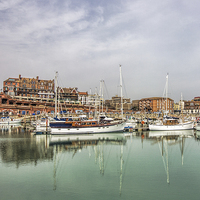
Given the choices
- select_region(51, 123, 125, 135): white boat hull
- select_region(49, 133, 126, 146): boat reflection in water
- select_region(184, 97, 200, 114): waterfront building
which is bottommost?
select_region(49, 133, 126, 146): boat reflection in water

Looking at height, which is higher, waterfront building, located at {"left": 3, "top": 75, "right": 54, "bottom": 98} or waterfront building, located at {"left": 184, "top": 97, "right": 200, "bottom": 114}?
waterfront building, located at {"left": 3, "top": 75, "right": 54, "bottom": 98}

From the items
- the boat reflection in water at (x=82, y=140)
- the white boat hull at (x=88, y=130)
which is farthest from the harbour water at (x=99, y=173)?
the white boat hull at (x=88, y=130)

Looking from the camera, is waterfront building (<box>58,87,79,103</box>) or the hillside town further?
waterfront building (<box>58,87,79,103</box>)

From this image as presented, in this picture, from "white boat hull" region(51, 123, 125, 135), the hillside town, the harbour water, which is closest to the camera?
the harbour water

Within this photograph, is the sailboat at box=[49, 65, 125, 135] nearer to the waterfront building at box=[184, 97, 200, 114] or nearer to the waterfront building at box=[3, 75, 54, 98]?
the waterfront building at box=[3, 75, 54, 98]

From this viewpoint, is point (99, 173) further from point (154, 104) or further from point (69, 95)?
point (154, 104)

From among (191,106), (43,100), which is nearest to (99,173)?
(43,100)

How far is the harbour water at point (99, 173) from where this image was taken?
16.1 m

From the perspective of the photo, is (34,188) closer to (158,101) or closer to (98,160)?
(98,160)

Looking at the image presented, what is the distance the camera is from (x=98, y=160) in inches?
1045

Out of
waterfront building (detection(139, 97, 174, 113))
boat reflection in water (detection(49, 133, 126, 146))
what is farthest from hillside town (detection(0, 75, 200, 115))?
boat reflection in water (detection(49, 133, 126, 146))

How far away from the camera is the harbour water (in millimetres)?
16141

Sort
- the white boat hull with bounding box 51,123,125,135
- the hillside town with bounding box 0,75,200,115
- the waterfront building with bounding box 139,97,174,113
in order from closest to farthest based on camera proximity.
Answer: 1. the white boat hull with bounding box 51,123,125,135
2. the hillside town with bounding box 0,75,200,115
3. the waterfront building with bounding box 139,97,174,113

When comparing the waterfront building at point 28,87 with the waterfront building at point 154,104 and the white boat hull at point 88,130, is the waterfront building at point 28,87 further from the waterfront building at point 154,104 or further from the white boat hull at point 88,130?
the white boat hull at point 88,130
